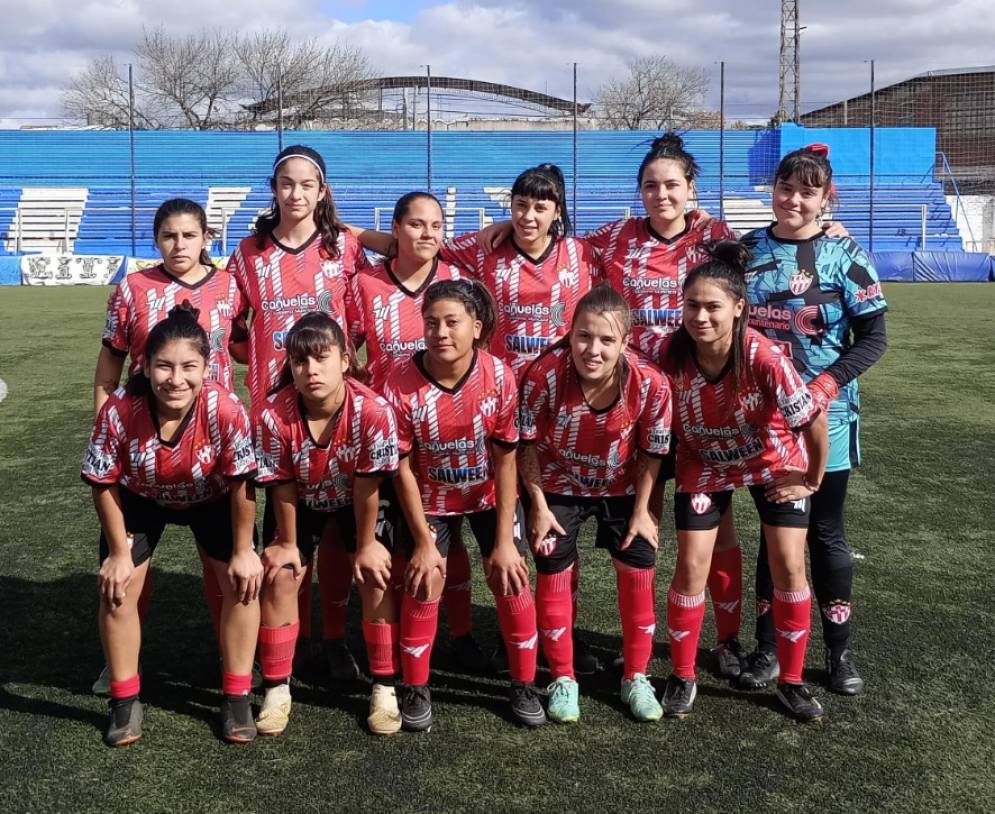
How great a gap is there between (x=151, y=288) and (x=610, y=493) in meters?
1.72

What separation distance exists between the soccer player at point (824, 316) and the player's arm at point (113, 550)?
2019 mm

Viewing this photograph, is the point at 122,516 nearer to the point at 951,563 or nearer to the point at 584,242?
the point at 584,242

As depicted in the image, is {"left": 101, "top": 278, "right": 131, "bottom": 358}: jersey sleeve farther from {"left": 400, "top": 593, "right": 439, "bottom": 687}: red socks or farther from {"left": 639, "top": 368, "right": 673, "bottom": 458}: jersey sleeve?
{"left": 639, "top": 368, "right": 673, "bottom": 458}: jersey sleeve

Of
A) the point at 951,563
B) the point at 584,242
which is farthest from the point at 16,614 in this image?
the point at 951,563

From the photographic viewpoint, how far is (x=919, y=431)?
7.27 metres

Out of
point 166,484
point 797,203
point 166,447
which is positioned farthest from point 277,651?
point 797,203

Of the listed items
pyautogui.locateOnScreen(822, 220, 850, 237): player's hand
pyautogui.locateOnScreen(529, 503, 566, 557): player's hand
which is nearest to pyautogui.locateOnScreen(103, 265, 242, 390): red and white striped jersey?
pyautogui.locateOnScreen(529, 503, 566, 557): player's hand

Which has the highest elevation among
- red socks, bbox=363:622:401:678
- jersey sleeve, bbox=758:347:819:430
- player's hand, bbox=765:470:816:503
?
jersey sleeve, bbox=758:347:819:430

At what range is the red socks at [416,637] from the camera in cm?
319

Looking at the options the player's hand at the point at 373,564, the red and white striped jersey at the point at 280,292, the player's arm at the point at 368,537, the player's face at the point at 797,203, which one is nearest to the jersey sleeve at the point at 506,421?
the player's arm at the point at 368,537

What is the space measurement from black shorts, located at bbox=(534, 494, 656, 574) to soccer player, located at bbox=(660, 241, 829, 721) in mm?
138

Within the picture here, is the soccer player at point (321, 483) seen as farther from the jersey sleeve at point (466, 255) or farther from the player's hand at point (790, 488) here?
the player's hand at point (790, 488)

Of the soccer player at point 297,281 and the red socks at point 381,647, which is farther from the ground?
the soccer player at point 297,281

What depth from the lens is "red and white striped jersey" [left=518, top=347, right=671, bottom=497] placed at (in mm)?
3145
